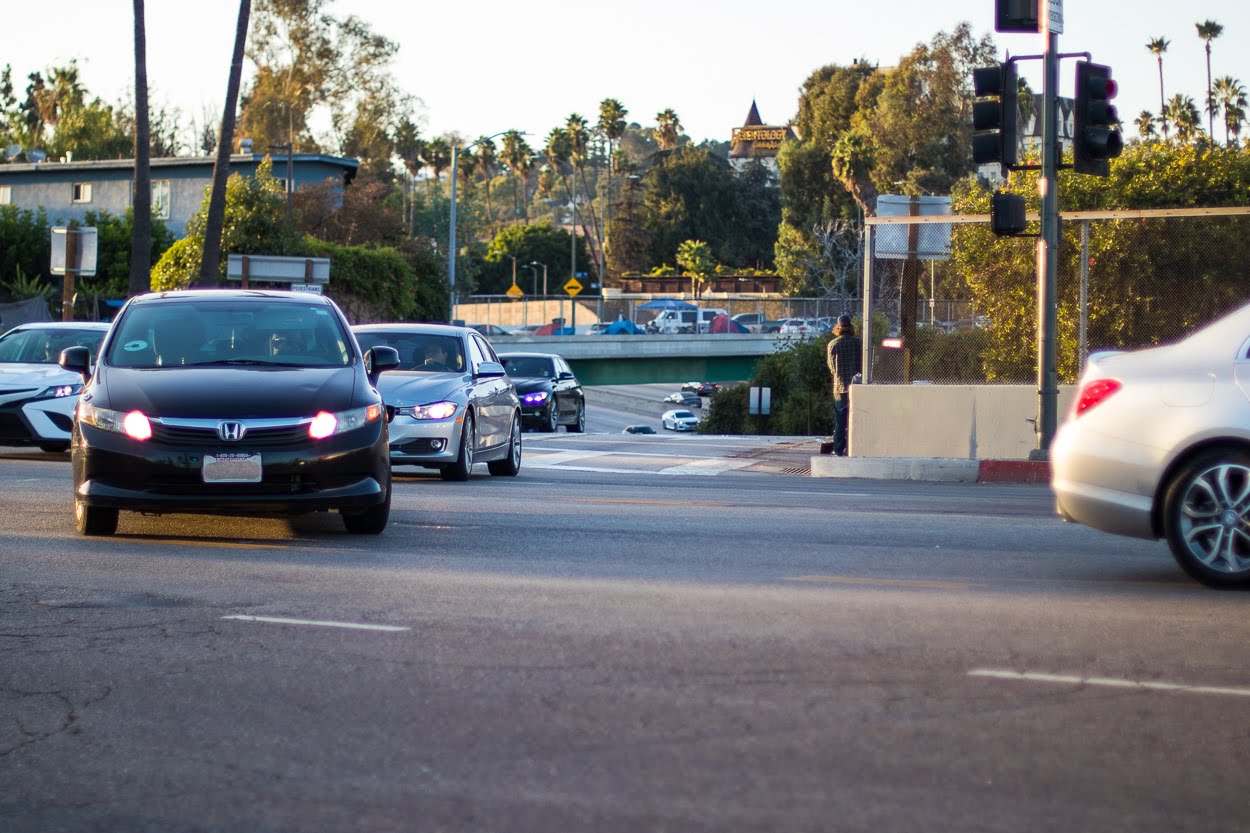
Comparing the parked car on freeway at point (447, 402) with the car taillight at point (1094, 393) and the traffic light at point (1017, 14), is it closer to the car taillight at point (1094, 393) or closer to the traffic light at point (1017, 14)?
the traffic light at point (1017, 14)

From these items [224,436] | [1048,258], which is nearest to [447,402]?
[224,436]

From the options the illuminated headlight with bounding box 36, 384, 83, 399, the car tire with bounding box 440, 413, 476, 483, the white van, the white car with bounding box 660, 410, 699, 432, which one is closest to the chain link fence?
the car tire with bounding box 440, 413, 476, 483

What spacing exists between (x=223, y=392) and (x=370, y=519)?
1264 millimetres

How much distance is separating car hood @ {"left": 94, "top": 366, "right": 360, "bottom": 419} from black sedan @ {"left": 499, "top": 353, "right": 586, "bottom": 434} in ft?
70.2

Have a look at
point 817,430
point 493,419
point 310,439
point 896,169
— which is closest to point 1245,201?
point 817,430

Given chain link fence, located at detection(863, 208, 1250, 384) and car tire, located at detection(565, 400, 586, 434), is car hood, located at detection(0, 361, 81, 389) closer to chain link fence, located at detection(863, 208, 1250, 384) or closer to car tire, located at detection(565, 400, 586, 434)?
chain link fence, located at detection(863, 208, 1250, 384)

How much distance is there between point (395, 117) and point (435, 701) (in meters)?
76.1

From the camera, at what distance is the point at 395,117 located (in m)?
79.6

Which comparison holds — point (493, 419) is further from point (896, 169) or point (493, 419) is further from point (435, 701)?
point (896, 169)

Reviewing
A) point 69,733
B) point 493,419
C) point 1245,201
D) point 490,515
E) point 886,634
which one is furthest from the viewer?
point 1245,201

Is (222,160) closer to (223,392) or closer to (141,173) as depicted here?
(141,173)

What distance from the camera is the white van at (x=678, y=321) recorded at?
7700cm

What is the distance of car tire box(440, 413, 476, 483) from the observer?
15.5 metres

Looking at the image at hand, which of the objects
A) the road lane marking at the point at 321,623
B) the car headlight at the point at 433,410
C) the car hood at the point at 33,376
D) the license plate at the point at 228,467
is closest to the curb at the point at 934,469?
the car headlight at the point at 433,410
